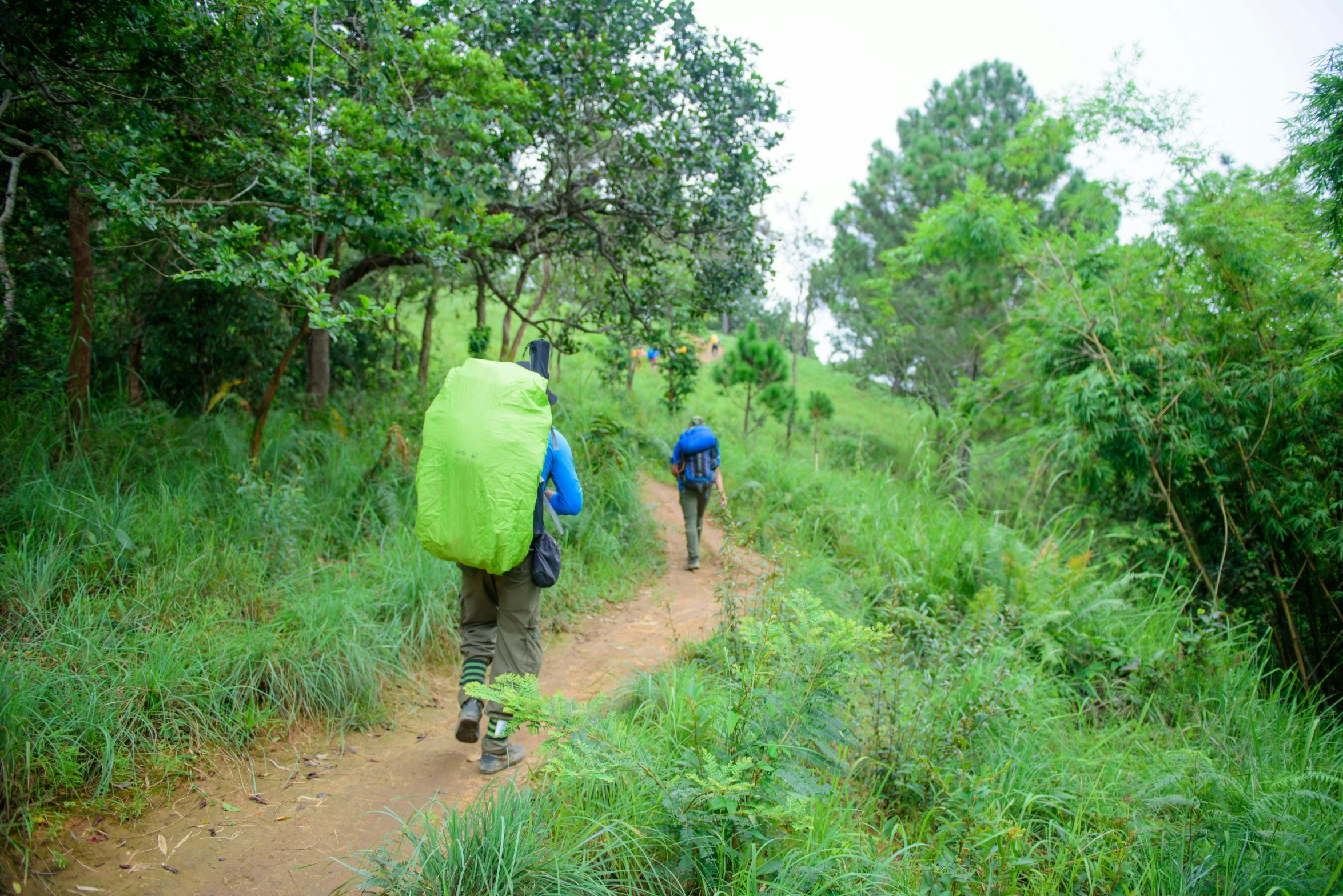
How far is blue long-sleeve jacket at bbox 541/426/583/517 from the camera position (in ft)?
12.0

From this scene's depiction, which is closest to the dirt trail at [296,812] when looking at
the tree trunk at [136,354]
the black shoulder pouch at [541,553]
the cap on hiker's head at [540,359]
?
the black shoulder pouch at [541,553]

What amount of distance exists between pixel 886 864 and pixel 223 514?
482 cm

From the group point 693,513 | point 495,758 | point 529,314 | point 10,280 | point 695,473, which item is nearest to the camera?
point 495,758

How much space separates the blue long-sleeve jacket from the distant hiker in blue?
3938mm

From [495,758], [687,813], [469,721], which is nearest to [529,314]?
[469,721]

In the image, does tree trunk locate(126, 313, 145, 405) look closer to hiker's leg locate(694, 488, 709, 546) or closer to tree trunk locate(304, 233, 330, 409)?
tree trunk locate(304, 233, 330, 409)

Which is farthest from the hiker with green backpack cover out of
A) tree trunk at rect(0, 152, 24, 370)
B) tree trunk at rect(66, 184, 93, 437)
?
tree trunk at rect(66, 184, 93, 437)

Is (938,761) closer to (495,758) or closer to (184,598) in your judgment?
(495,758)

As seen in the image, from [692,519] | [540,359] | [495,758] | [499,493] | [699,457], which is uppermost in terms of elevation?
[540,359]

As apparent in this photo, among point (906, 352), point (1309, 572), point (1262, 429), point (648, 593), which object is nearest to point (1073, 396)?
point (1262, 429)

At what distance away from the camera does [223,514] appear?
16.4 feet

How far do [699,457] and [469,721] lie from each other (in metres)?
4.49

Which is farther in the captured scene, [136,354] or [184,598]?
[136,354]

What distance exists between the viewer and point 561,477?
3.65 meters
